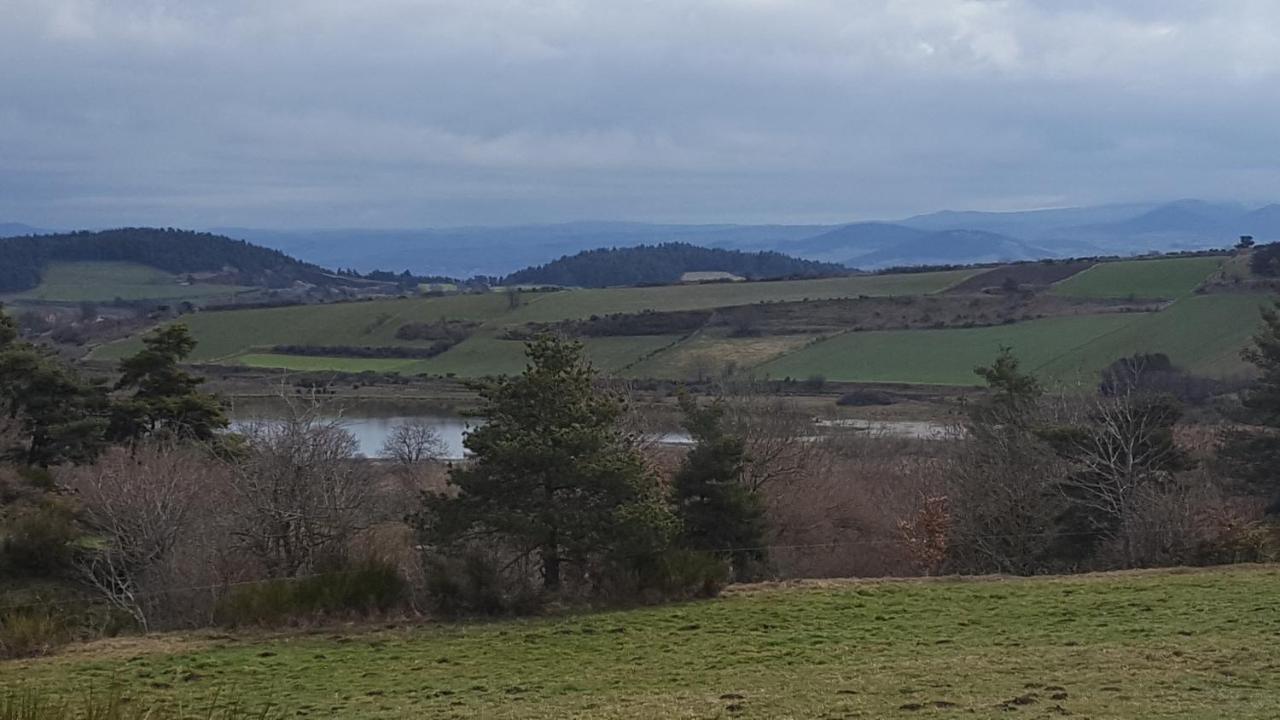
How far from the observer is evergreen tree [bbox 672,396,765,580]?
23.3 meters

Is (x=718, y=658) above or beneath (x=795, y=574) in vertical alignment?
above

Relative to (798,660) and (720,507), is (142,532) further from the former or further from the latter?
(798,660)

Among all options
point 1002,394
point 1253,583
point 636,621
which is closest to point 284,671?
point 636,621

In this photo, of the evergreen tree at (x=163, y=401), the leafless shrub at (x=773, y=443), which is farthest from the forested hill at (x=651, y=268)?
the evergreen tree at (x=163, y=401)

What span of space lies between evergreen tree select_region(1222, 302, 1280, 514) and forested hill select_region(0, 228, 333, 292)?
547ft

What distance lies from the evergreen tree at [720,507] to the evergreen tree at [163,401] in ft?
59.4

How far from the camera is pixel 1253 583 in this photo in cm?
1712

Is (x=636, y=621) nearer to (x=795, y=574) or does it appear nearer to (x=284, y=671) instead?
(x=284, y=671)

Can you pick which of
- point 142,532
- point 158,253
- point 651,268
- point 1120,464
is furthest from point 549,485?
point 158,253

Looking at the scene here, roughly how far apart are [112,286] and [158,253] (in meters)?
22.0

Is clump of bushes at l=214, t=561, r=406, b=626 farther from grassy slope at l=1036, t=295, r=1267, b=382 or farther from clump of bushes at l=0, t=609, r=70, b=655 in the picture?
grassy slope at l=1036, t=295, r=1267, b=382

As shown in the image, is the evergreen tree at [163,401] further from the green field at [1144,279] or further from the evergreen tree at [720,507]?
the green field at [1144,279]

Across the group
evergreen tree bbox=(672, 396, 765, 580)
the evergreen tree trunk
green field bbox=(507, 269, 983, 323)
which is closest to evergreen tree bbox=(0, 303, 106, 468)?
evergreen tree bbox=(672, 396, 765, 580)

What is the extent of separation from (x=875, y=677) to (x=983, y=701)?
166 centimetres
